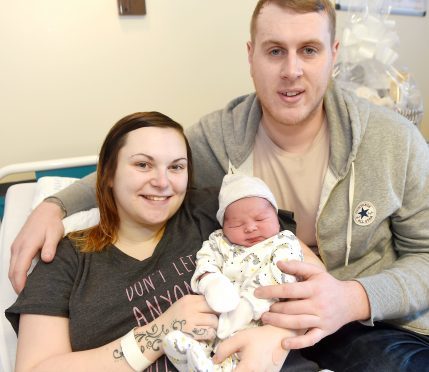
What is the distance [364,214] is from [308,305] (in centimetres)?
50

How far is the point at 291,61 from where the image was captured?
5.02 ft

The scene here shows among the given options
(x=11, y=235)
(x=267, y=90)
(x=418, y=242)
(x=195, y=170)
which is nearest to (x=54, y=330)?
(x=11, y=235)

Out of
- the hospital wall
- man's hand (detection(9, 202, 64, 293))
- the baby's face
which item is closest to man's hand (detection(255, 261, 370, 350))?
the baby's face

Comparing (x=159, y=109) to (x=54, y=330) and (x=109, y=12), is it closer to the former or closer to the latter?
(x=109, y=12)

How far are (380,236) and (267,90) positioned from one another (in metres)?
0.71

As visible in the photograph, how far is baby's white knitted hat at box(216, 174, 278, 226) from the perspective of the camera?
4.79 ft

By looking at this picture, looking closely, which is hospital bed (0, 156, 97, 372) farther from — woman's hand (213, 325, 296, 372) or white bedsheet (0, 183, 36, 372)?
woman's hand (213, 325, 296, 372)

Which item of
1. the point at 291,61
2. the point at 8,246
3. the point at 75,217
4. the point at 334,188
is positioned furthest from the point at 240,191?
the point at 8,246

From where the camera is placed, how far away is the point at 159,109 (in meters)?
2.69

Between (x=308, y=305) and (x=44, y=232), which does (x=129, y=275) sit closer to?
(x=44, y=232)

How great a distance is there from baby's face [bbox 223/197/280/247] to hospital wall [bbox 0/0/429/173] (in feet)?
4.63

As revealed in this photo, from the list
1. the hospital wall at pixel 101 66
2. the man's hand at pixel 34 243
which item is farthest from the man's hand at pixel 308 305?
the hospital wall at pixel 101 66

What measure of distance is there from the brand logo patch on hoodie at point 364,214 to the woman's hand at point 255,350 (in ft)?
1.87

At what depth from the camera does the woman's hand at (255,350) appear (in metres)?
1.15
